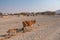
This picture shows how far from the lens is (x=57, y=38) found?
12281 mm

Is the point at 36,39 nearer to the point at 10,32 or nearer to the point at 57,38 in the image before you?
the point at 57,38

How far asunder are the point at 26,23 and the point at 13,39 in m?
7.74

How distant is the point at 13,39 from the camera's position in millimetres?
Result: 12570

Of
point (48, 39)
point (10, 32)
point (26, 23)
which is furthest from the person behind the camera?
point (26, 23)

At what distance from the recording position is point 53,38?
12.3m

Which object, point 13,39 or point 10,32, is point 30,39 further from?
point 10,32

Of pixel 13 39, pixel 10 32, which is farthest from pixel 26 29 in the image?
pixel 13 39

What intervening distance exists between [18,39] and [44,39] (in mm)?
1900

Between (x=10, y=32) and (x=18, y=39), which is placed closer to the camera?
(x=18, y=39)

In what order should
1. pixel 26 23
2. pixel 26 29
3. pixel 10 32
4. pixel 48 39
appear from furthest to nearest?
pixel 26 23 < pixel 26 29 < pixel 10 32 < pixel 48 39

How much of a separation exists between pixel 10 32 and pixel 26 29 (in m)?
2.24

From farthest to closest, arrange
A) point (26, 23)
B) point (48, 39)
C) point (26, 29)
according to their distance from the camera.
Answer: point (26, 23) < point (26, 29) < point (48, 39)

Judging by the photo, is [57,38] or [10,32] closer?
[57,38]

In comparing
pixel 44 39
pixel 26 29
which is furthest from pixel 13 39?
pixel 26 29
